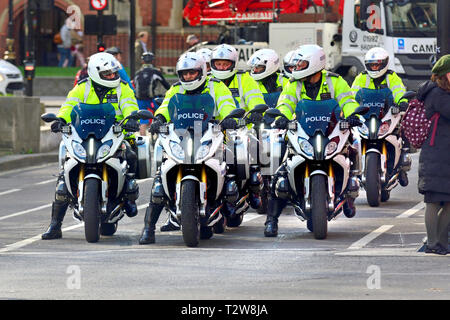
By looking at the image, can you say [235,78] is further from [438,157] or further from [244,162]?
[438,157]

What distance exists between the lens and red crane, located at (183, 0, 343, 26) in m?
30.5

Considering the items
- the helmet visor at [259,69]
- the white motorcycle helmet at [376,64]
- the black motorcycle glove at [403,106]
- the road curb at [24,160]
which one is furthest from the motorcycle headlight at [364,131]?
the road curb at [24,160]

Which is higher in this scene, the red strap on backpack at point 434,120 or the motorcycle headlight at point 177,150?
the red strap on backpack at point 434,120

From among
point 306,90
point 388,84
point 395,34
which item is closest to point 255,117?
point 306,90

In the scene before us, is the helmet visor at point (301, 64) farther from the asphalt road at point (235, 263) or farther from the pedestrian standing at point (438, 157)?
the pedestrian standing at point (438, 157)

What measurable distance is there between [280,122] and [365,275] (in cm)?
285

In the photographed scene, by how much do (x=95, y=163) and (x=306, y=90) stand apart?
2110 mm

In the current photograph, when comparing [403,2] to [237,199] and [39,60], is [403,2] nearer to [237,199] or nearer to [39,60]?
[237,199]

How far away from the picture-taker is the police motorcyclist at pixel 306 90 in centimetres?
1323

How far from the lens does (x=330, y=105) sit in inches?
514

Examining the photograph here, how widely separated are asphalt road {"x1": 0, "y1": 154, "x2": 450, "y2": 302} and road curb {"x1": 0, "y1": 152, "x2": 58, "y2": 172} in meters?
5.50

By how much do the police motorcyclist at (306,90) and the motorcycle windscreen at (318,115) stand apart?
0.22 m

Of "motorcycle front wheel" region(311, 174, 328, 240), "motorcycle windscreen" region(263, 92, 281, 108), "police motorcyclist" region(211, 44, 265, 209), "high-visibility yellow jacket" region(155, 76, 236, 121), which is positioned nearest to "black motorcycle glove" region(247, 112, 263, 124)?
"police motorcyclist" region(211, 44, 265, 209)
